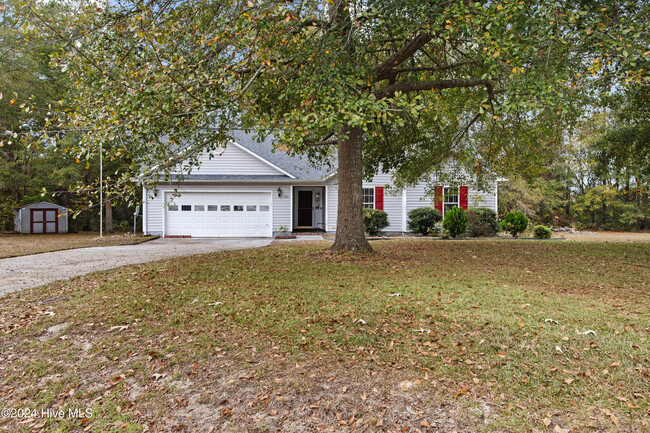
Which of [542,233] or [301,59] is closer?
[301,59]

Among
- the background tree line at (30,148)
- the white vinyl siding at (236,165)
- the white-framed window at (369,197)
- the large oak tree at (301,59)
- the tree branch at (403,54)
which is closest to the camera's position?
the large oak tree at (301,59)

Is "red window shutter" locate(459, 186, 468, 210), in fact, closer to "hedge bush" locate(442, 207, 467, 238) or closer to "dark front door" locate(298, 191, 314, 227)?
"hedge bush" locate(442, 207, 467, 238)

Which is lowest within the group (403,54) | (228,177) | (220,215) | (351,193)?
(220,215)

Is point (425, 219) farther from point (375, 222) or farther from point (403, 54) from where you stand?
point (403, 54)

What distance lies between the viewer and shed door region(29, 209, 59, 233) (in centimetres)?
2016

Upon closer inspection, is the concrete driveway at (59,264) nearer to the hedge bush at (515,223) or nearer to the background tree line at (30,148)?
the background tree line at (30,148)

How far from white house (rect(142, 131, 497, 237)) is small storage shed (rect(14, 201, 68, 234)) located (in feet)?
19.9

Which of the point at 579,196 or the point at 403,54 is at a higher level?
the point at 403,54

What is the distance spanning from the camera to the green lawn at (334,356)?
279 cm

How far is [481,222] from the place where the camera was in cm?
1808

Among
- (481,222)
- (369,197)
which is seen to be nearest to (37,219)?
(369,197)

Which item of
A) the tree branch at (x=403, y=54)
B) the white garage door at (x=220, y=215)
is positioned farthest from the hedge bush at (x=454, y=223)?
the tree branch at (x=403, y=54)

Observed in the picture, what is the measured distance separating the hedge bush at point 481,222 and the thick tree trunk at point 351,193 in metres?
9.85

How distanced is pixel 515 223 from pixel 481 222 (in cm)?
142
